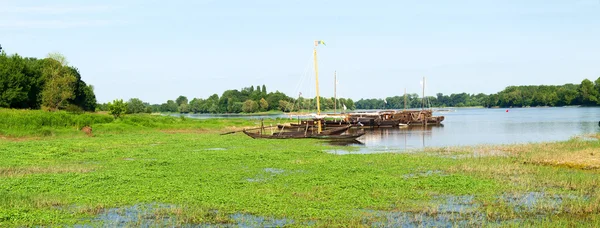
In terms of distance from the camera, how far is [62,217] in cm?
1262

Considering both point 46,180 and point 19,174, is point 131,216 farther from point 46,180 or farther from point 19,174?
point 19,174

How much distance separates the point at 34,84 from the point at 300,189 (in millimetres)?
63005

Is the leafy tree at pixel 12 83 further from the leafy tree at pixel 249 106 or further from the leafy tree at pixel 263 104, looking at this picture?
the leafy tree at pixel 263 104

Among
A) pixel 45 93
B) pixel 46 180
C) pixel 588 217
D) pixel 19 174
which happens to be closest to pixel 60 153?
pixel 19 174

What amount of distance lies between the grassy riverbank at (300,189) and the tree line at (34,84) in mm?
38076

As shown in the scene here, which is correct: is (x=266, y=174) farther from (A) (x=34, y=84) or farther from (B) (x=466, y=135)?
(A) (x=34, y=84)

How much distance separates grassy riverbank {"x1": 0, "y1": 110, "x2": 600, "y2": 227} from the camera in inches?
497

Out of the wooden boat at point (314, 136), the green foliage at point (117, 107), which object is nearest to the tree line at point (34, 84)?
the green foliage at point (117, 107)

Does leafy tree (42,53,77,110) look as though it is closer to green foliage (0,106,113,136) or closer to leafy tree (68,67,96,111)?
leafy tree (68,67,96,111)

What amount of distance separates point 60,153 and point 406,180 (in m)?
18.8

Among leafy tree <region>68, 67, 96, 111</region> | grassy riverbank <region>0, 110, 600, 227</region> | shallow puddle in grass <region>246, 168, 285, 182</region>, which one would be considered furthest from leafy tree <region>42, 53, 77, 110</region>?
shallow puddle in grass <region>246, 168, 285, 182</region>

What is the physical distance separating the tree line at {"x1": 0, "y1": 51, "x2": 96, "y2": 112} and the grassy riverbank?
125 feet

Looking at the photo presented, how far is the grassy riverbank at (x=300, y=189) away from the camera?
12633mm

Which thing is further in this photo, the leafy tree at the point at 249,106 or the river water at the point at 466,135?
the leafy tree at the point at 249,106
